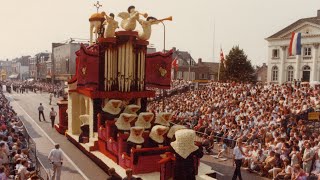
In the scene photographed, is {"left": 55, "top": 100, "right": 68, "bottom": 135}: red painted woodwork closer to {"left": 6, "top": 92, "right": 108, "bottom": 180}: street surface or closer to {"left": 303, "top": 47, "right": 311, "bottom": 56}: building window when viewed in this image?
{"left": 6, "top": 92, "right": 108, "bottom": 180}: street surface

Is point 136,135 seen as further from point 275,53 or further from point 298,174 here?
point 275,53

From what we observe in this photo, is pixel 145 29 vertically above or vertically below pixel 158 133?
above

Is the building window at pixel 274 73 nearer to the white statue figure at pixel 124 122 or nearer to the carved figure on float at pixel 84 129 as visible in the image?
the carved figure on float at pixel 84 129

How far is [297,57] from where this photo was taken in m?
54.5

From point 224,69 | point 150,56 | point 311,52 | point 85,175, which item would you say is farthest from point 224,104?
point 224,69

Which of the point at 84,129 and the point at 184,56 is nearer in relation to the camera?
the point at 84,129

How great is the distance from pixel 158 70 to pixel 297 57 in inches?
1636

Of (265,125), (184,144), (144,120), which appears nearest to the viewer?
(184,144)

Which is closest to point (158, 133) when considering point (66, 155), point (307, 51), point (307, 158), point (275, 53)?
point (307, 158)

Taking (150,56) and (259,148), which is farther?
Result: (150,56)

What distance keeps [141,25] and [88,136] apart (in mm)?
6280

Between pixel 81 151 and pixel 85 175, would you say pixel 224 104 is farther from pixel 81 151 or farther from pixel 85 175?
pixel 85 175

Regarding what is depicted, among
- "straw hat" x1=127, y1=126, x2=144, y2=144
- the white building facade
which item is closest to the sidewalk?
"straw hat" x1=127, y1=126, x2=144, y2=144

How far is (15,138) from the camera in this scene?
543 inches
